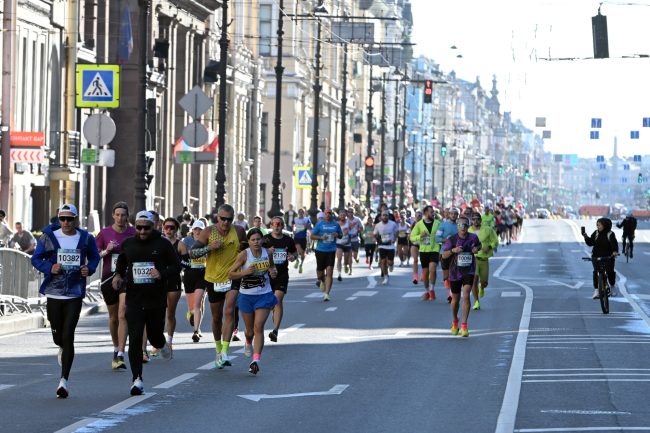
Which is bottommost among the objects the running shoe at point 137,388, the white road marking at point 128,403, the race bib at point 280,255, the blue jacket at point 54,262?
the white road marking at point 128,403

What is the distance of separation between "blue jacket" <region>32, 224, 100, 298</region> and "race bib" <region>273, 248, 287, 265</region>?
22.4 ft

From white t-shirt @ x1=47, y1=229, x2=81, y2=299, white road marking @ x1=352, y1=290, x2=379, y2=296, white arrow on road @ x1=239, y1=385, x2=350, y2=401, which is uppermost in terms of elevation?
white t-shirt @ x1=47, y1=229, x2=81, y2=299

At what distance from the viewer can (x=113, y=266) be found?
19.2 metres

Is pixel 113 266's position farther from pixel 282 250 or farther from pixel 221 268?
pixel 282 250

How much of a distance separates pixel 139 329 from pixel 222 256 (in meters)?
3.16

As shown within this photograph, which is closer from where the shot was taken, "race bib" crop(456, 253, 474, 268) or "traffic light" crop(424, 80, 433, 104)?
"race bib" crop(456, 253, 474, 268)

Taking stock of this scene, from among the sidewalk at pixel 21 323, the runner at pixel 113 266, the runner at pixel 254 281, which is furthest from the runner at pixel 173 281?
the sidewalk at pixel 21 323

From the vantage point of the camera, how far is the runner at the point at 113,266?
1822cm

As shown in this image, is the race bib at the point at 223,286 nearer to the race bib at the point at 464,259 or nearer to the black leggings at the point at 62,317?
the black leggings at the point at 62,317

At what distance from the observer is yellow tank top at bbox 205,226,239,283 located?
18969mm

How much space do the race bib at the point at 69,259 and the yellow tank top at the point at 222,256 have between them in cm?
292

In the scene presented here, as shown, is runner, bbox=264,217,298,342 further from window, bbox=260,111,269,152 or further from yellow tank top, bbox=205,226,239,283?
window, bbox=260,111,269,152

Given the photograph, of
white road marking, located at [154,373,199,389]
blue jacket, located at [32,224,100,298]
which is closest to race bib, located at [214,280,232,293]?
white road marking, located at [154,373,199,389]

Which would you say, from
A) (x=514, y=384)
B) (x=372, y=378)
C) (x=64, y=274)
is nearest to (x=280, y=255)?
(x=372, y=378)
